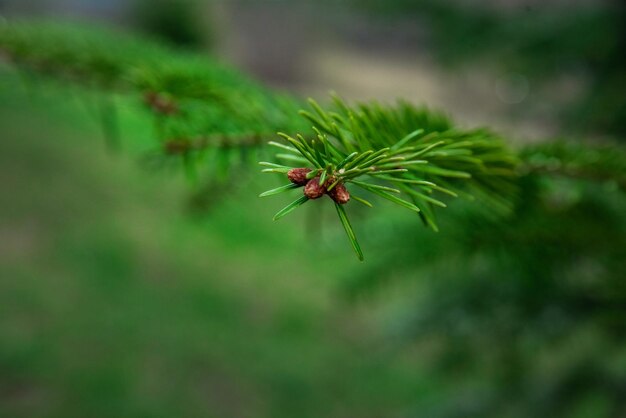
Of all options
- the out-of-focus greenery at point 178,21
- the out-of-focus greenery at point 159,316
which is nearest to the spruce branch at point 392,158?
the out-of-focus greenery at point 159,316

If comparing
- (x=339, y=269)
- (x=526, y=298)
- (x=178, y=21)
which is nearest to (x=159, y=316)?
(x=339, y=269)

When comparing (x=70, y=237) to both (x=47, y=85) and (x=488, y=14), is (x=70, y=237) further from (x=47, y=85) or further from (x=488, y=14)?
(x=47, y=85)

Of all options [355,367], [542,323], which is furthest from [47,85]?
[355,367]

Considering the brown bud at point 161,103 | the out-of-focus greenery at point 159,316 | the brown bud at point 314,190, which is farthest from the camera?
the out-of-focus greenery at point 159,316

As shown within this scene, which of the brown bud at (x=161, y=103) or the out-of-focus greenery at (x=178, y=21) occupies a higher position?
the out-of-focus greenery at (x=178, y=21)

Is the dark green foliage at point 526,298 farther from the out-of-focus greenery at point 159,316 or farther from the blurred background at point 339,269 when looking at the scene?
the out-of-focus greenery at point 159,316

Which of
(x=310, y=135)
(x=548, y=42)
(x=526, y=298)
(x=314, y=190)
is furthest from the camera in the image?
(x=548, y=42)

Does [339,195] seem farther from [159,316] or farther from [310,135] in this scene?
[159,316]

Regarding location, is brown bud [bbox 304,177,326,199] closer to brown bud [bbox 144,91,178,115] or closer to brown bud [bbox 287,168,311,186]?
brown bud [bbox 287,168,311,186]
